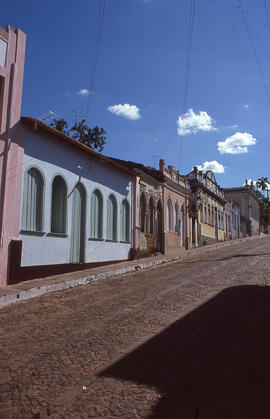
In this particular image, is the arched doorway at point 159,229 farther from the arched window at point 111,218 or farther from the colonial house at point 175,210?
the arched window at point 111,218

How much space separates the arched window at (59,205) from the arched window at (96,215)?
1953mm

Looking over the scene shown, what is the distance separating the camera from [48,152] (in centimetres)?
1130

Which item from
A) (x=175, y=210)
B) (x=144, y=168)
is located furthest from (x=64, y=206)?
(x=175, y=210)

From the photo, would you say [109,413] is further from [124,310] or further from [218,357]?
[124,310]

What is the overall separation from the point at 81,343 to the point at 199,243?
23.7m

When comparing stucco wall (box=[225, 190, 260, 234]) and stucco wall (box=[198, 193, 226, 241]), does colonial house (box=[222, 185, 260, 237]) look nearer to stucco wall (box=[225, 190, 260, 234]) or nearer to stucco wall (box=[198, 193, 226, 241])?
stucco wall (box=[225, 190, 260, 234])

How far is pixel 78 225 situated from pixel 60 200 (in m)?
1.31

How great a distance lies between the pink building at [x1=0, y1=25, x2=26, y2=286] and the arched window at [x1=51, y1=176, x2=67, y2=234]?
2.05 meters

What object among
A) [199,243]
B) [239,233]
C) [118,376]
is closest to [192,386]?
[118,376]

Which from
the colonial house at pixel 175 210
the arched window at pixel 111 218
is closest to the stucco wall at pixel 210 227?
the colonial house at pixel 175 210

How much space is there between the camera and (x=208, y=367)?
12.4 ft

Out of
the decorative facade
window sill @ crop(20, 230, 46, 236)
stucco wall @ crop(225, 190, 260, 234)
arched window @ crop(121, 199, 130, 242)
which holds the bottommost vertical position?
window sill @ crop(20, 230, 46, 236)

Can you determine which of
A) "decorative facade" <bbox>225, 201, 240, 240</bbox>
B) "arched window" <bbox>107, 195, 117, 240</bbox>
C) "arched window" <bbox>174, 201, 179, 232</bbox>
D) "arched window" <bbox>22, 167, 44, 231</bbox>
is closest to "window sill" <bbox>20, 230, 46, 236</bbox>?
"arched window" <bbox>22, 167, 44, 231</bbox>

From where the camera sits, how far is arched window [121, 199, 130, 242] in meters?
16.4
